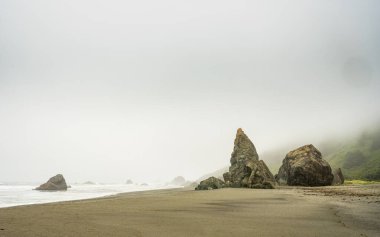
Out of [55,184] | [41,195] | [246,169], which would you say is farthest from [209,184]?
[55,184]

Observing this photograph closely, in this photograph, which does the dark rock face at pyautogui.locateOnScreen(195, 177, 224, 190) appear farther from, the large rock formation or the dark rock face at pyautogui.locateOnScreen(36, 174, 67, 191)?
the dark rock face at pyautogui.locateOnScreen(36, 174, 67, 191)

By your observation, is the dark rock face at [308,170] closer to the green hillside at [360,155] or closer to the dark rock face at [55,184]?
the dark rock face at [55,184]

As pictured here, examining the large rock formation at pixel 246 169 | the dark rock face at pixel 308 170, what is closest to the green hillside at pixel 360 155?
the dark rock face at pixel 308 170

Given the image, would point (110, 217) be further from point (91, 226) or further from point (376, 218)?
point (376, 218)

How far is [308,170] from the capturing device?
42.5 meters

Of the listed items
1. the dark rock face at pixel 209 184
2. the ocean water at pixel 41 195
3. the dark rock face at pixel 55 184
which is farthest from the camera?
the dark rock face at pixel 55 184

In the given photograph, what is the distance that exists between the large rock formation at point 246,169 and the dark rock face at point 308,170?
7422 millimetres

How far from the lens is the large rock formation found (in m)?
33.7

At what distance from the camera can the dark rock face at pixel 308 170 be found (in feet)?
139

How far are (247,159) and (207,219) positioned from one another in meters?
30.1

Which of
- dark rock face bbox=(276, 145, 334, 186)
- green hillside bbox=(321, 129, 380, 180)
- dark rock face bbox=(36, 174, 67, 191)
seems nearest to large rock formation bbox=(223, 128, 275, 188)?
dark rock face bbox=(276, 145, 334, 186)

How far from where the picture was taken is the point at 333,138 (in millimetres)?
191125

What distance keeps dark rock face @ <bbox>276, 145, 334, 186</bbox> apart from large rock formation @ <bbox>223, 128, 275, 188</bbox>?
24.3 feet

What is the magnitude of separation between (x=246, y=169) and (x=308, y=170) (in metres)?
12.9
